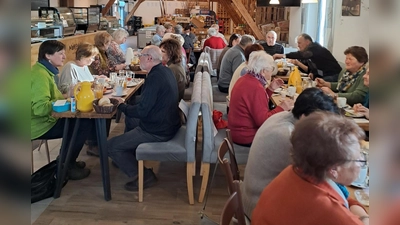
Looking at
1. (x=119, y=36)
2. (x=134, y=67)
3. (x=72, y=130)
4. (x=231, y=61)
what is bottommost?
(x=72, y=130)

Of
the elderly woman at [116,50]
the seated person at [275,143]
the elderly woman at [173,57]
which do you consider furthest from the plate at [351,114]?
the elderly woman at [116,50]

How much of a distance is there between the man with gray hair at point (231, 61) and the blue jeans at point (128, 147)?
2.08 m

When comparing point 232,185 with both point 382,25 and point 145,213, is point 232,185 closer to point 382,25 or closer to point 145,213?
point 382,25

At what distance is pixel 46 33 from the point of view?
618 centimetres

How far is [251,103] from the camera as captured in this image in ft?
9.22

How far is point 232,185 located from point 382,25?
1.17 metres

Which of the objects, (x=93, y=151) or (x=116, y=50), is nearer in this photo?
(x=93, y=151)

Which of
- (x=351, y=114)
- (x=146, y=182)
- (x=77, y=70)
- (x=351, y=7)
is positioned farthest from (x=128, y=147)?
(x=351, y=7)

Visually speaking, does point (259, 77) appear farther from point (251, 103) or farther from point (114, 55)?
point (114, 55)

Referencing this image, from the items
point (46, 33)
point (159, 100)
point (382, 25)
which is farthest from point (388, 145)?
point (46, 33)

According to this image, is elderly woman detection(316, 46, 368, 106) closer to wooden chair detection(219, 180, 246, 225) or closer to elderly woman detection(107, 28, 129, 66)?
wooden chair detection(219, 180, 246, 225)

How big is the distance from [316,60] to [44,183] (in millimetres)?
3628

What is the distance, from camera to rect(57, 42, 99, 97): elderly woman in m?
3.66

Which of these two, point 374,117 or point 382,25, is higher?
point 382,25
